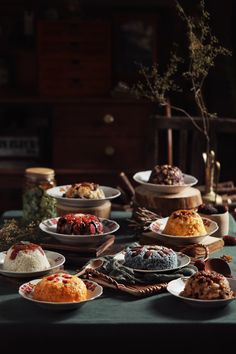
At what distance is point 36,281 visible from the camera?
6.01 ft

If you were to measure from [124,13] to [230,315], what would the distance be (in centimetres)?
273

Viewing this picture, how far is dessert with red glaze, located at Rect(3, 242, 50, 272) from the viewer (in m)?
1.91

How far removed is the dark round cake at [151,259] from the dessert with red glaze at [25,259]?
21 centimetres

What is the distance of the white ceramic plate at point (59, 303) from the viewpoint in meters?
1.70

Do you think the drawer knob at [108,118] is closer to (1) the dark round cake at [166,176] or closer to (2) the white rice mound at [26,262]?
(1) the dark round cake at [166,176]

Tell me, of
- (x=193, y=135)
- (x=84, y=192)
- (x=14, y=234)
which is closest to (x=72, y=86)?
(x=193, y=135)

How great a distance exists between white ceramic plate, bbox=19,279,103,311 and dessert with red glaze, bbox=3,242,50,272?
3.1 inches

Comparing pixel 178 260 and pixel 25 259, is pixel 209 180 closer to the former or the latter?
pixel 178 260

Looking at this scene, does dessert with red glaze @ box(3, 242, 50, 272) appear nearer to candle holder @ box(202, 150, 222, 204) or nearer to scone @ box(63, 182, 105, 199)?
scone @ box(63, 182, 105, 199)

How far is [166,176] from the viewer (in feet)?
8.15

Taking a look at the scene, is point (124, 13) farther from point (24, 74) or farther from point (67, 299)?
point (67, 299)

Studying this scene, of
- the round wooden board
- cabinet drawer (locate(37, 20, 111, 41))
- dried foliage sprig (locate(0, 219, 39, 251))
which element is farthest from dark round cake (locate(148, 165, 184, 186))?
cabinet drawer (locate(37, 20, 111, 41))

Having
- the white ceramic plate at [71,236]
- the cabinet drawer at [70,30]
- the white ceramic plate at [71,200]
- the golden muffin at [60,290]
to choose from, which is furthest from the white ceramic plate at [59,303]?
the cabinet drawer at [70,30]
